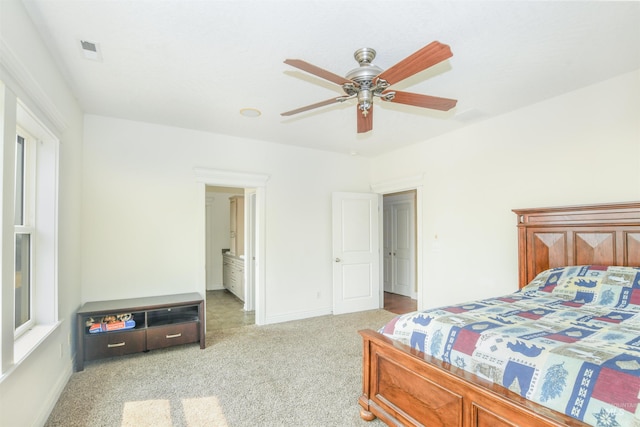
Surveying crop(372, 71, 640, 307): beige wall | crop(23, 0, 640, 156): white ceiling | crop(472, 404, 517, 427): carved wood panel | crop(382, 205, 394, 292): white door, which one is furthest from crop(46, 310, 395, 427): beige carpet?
crop(382, 205, 394, 292): white door

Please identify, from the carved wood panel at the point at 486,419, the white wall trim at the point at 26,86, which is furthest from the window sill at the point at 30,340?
the carved wood panel at the point at 486,419

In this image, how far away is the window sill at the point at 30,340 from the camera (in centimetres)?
184

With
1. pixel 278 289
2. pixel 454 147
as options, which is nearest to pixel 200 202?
pixel 278 289

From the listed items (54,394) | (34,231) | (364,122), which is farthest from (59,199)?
(364,122)

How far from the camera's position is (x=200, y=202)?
4039 mm

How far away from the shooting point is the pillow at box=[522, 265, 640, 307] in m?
2.27

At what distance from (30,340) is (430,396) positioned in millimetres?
2531

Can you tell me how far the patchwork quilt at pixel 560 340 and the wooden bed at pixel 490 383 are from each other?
0.07m

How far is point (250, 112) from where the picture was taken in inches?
135

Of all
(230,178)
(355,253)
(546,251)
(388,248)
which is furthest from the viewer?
(388,248)

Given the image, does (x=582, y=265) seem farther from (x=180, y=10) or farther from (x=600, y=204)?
(x=180, y=10)

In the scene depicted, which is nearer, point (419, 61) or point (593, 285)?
point (419, 61)

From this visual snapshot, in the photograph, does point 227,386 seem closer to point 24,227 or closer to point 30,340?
point 30,340

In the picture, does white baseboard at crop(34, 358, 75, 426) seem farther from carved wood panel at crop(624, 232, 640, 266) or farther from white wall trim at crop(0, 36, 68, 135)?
carved wood panel at crop(624, 232, 640, 266)
